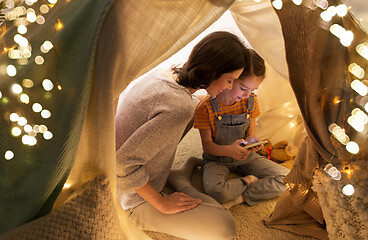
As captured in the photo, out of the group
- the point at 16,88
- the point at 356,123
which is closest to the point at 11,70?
the point at 16,88

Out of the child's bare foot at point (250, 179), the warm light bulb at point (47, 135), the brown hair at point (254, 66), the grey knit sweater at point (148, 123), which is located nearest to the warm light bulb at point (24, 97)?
the warm light bulb at point (47, 135)

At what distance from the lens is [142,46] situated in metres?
0.89

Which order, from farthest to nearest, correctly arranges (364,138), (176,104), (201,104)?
(201,104) < (176,104) < (364,138)

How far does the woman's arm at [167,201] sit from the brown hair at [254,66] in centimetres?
58

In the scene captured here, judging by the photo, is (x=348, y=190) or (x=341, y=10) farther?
(x=348, y=190)

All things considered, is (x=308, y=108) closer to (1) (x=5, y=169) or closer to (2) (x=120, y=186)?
(2) (x=120, y=186)

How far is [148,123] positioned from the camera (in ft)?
3.67

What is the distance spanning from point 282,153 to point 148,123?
99 cm

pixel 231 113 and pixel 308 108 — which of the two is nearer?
pixel 308 108

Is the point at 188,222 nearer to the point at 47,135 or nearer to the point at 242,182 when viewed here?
the point at 242,182

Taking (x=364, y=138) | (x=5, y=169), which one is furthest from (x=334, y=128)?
(x=5, y=169)

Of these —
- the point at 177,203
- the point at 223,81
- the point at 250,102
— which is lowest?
the point at 177,203

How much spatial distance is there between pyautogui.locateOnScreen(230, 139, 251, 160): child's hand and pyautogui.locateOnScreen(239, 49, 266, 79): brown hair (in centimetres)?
34

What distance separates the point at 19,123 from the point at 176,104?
20.1 inches
